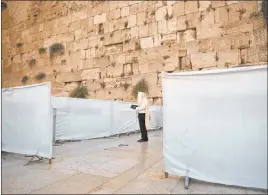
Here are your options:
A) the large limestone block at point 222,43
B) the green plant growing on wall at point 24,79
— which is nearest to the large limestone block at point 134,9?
the large limestone block at point 222,43

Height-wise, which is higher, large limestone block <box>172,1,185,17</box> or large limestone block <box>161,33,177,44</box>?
large limestone block <box>172,1,185,17</box>

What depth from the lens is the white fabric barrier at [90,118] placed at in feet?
19.9

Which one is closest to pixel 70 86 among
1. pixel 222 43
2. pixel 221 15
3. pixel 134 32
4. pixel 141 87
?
Answer: pixel 141 87

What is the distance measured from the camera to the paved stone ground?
2570 millimetres

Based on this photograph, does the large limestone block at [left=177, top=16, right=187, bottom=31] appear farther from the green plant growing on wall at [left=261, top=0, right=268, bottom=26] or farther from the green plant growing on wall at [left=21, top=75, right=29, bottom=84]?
the green plant growing on wall at [left=21, top=75, right=29, bottom=84]

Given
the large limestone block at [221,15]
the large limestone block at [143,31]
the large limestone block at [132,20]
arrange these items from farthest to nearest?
the large limestone block at [132,20] < the large limestone block at [143,31] < the large limestone block at [221,15]

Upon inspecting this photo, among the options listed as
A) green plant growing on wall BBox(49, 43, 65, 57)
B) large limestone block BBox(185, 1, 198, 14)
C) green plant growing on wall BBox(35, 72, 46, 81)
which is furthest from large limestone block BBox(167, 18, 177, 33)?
green plant growing on wall BBox(35, 72, 46, 81)

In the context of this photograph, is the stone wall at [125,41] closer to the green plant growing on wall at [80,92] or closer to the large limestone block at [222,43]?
the large limestone block at [222,43]

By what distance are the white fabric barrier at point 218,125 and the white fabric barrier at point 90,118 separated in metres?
3.67

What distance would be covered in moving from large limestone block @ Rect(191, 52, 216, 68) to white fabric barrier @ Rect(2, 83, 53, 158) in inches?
290

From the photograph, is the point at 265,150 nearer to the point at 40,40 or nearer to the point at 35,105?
the point at 35,105

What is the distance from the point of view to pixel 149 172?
324 cm

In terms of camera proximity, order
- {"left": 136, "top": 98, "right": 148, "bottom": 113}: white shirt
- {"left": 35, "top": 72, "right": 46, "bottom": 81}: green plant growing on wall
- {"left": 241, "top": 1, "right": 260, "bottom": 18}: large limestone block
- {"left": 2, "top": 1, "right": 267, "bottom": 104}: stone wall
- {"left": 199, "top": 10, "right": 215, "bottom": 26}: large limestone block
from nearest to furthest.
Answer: {"left": 136, "top": 98, "right": 148, "bottom": 113}: white shirt → {"left": 241, "top": 1, "right": 260, "bottom": 18}: large limestone block → {"left": 2, "top": 1, "right": 267, "bottom": 104}: stone wall → {"left": 199, "top": 10, "right": 215, "bottom": 26}: large limestone block → {"left": 35, "top": 72, "right": 46, "bottom": 81}: green plant growing on wall

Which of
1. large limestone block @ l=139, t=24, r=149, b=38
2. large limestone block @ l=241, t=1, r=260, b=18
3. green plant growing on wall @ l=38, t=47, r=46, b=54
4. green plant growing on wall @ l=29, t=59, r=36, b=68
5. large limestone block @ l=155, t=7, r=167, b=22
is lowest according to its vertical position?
green plant growing on wall @ l=29, t=59, r=36, b=68
